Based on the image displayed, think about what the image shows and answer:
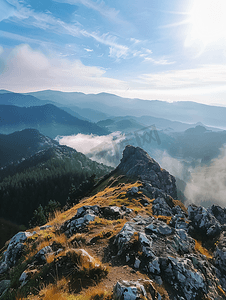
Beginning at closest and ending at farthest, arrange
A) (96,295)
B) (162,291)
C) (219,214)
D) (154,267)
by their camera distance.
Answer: (96,295) < (162,291) < (154,267) < (219,214)

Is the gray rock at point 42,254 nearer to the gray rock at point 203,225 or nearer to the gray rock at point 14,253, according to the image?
the gray rock at point 14,253

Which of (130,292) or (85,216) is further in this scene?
(85,216)

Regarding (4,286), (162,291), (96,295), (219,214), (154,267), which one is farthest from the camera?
(219,214)

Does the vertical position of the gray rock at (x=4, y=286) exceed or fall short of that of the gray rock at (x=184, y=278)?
it falls short

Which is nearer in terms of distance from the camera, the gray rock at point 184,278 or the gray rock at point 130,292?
the gray rock at point 130,292

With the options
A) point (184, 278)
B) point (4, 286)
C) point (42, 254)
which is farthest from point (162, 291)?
point (4, 286)

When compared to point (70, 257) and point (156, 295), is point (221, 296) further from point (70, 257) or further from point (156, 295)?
point (70, 257)

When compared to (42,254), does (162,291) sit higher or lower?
higher

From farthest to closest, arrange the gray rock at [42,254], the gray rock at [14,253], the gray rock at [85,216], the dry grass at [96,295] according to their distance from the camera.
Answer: the gray rock at [85,216] → the gray rock at [14,253] → the gray rock at [42,254] → the dry grass at [96,295]

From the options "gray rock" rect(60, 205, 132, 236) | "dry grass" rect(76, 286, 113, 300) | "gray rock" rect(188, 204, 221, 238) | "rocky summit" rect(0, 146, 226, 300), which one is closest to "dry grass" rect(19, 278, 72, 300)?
"rocky summit" rect(0, 146, 226, 300)

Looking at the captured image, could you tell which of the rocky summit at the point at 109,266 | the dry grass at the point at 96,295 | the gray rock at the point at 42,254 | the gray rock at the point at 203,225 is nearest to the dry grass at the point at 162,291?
the rocky summit at the point at 109,266

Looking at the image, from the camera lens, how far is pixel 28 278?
8102 millimetres

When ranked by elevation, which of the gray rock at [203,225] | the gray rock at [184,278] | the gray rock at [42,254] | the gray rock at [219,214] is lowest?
the gray rock at [219,214]

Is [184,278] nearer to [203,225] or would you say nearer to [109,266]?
[109,266]
